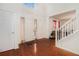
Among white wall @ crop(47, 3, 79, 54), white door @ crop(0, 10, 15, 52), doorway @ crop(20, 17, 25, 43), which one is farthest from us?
doorway @ crop(20, 17, 25, 43)

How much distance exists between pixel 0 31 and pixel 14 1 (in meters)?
1.00

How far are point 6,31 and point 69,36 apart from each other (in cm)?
200

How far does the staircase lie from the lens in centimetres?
293

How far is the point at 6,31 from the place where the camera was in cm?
297

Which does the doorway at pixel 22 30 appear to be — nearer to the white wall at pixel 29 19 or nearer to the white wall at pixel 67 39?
the white wall at pixel 29 19

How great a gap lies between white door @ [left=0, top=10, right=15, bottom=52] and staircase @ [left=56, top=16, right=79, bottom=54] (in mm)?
1525

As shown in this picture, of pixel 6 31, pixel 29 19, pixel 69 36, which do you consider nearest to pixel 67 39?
pixel 69 36

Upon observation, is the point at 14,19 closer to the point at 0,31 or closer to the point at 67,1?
the point at 0,31

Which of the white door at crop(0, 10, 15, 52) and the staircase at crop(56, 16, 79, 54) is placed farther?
the staircase at crop(56, 16, 79, 54)

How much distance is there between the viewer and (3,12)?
2752mm

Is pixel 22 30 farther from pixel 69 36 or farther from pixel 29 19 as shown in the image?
pixel 69 36

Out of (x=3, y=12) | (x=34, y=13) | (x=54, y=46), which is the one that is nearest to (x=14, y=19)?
(x=3, y=12)

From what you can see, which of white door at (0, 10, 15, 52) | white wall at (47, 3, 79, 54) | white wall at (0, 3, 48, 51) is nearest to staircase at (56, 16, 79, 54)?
white wall at (47, 3, 79, 54)

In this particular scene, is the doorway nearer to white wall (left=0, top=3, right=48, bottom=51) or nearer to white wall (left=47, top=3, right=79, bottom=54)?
white wall (left=0, top=3, right=48, bottom=51)
